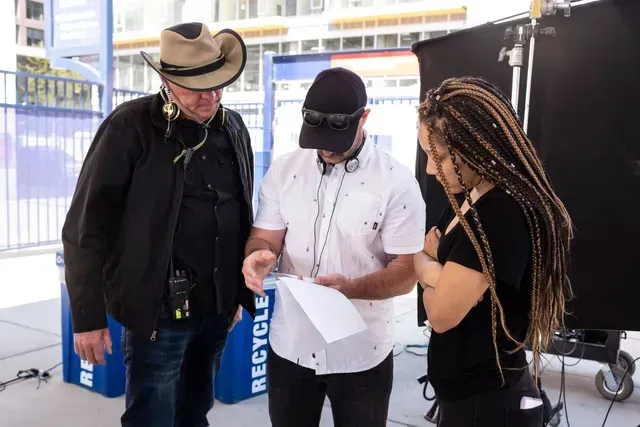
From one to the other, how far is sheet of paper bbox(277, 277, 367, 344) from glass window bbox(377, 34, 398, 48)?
2635 centimetres

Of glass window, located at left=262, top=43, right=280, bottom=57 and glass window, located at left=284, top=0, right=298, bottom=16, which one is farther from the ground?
glass window, located at left=284, top=0, right=298, bottom=16

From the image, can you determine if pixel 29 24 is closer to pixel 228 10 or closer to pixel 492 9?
pixel 228 10

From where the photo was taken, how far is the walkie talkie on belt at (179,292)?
6.58 feet

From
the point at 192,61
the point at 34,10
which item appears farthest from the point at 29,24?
the point at 192,61

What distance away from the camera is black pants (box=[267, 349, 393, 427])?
1.86 meters

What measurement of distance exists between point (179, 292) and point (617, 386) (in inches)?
121

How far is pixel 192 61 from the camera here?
2061mm

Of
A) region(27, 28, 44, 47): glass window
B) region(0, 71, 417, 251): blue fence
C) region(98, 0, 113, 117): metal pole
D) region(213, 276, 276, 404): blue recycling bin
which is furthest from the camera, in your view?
region(27, 28, 44, 47): glass window

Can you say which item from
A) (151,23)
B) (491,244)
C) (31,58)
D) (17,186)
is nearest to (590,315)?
(491,244)

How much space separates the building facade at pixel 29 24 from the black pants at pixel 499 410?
1915 inches

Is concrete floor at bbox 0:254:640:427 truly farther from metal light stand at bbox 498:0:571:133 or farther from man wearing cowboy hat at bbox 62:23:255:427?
metal light stand at bbox 498:0:571:133

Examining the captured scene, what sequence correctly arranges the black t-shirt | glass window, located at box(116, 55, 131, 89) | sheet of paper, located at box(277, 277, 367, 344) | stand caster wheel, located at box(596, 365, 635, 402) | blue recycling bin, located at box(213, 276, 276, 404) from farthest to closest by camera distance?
glass window, located at box(116, 55, 131, 89) → stand caster wheel, located at box(596, 365, 635, 402) → blue recycling bin, located at box(213, 276, 276, 404) → sheet of paper, located at box(277, 277, 367, 344) → the black t-shirt

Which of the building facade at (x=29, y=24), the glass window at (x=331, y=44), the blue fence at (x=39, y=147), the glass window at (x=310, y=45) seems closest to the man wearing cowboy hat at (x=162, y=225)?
the blue fence at (x=39, y=147)

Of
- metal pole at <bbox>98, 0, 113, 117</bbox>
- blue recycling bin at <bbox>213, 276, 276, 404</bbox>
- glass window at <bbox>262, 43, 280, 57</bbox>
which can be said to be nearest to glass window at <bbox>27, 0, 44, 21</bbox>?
glass window at <bbox>262, 43, 280, 57</bbox>
